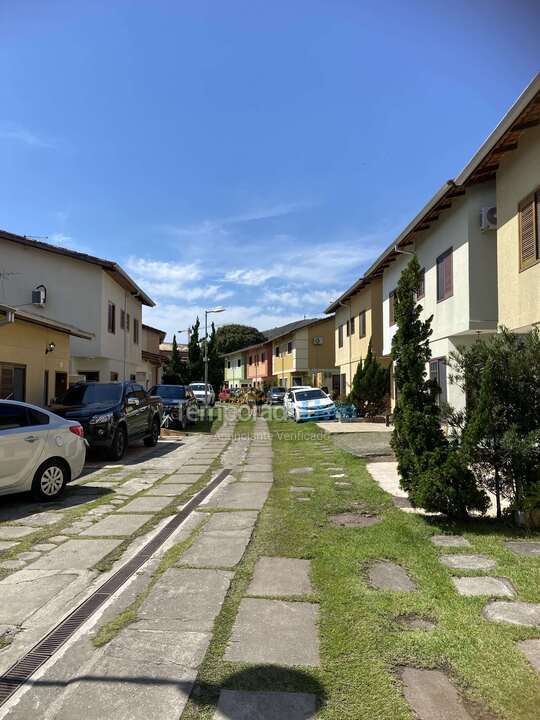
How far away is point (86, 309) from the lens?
22.1 m

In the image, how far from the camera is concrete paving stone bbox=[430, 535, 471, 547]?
543 centimetres

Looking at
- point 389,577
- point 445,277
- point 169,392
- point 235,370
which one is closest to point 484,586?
point 389,577

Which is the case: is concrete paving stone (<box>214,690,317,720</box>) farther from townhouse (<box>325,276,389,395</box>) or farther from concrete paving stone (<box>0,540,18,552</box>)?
townhouse (<box>325,276,389,395</box>)

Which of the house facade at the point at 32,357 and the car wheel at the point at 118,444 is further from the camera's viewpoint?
the house facade at the point at 32,357

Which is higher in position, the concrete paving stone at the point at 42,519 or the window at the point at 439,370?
the window at the point at 439,370

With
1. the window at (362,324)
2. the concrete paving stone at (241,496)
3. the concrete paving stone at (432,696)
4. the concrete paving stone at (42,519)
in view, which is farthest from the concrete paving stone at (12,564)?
the window at (362,324)

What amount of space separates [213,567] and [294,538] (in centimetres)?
116

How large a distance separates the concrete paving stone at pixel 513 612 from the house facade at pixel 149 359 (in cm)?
2864

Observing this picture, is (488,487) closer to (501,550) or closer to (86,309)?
(501,550)

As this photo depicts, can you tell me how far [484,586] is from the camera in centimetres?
431

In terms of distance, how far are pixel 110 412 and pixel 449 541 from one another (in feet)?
30.0

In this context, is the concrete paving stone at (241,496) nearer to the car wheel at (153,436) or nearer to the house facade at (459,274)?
the house facade at (459,274)

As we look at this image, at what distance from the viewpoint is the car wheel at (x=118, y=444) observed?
41.4 feet

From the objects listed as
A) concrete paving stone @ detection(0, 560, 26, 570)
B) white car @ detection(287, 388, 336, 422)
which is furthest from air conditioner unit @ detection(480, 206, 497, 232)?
white car @ detection(287, 388, 336, 422)
